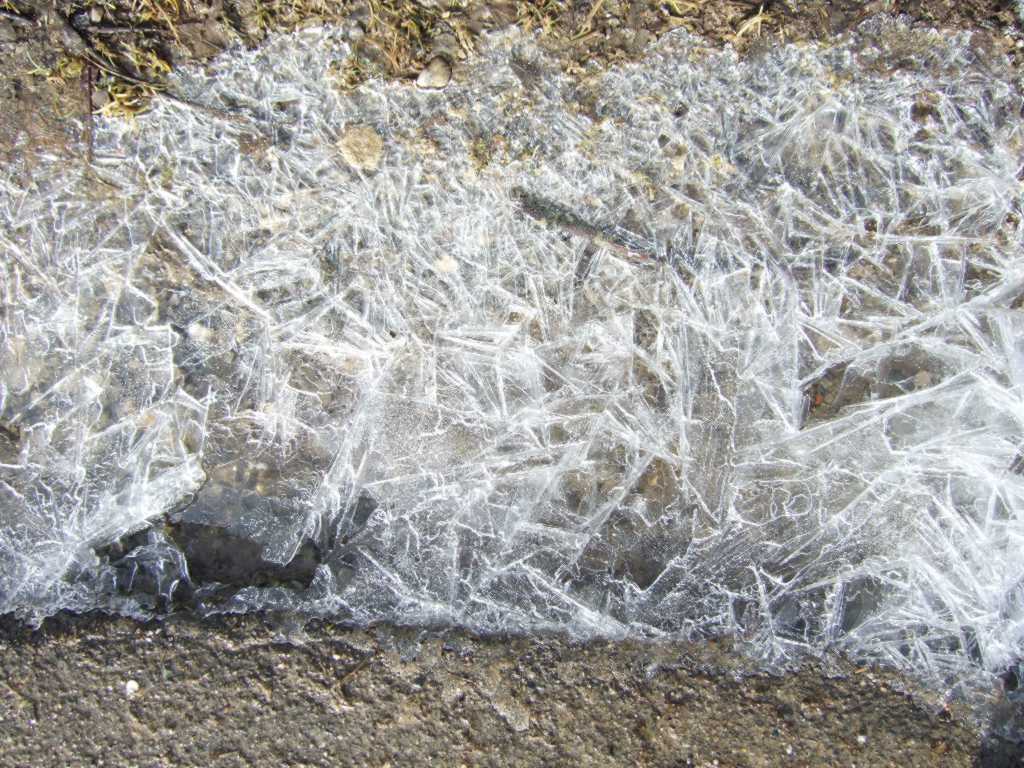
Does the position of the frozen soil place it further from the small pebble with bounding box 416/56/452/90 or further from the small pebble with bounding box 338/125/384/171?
the small pebble with bounding box 416/56/452/90

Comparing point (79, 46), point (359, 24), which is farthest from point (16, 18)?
point (359, 24)

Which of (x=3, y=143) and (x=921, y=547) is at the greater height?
(x=3, y=143)

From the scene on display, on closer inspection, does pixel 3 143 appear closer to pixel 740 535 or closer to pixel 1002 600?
pixel 740 535

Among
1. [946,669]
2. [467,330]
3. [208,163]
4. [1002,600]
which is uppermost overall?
[208,163]

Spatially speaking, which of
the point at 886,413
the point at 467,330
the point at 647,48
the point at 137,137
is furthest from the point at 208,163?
the point at 886,413

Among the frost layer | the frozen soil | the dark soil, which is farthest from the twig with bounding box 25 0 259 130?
the frozen soil

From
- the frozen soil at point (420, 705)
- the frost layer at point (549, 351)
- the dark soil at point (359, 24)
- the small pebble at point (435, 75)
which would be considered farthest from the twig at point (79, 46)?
the frozen soil at point (420, 705)
